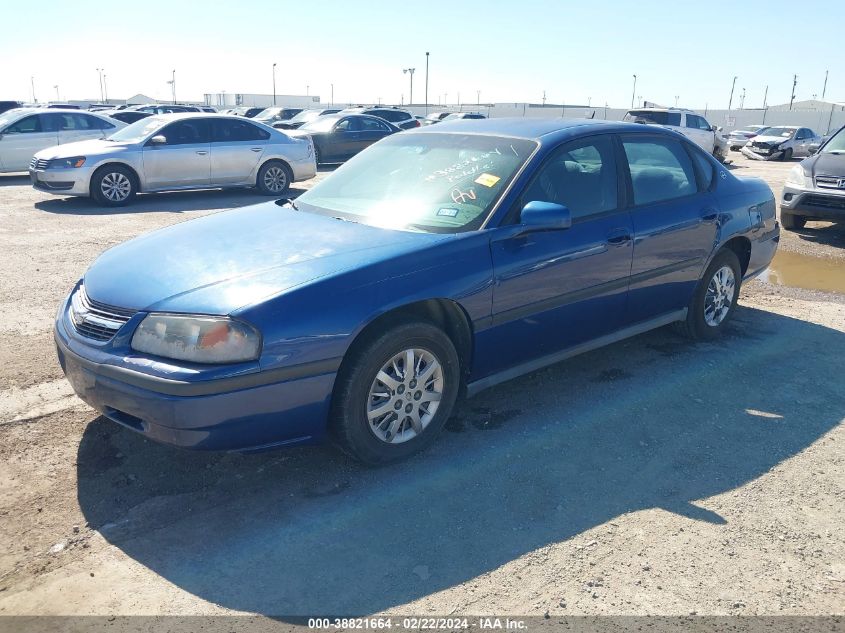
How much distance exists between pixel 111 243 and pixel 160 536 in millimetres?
6329

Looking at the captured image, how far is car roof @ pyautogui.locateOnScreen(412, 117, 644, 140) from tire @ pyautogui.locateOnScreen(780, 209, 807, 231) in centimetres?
626

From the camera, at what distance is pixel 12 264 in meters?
7.49

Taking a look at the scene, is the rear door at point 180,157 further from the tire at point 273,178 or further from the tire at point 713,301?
the tire at point 713,301

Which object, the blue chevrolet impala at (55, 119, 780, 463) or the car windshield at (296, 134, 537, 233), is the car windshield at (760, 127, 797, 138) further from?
the car windshield at (296, 134, 537, 233)

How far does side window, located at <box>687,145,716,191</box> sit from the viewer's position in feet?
17.4

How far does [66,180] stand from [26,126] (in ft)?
18.0

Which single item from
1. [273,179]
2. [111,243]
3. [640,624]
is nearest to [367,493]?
[640,624]

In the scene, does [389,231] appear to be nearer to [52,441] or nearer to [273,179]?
[52,441]

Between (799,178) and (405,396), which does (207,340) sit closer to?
(405,396)

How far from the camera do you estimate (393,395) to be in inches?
140

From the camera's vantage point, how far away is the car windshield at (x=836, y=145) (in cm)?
1014

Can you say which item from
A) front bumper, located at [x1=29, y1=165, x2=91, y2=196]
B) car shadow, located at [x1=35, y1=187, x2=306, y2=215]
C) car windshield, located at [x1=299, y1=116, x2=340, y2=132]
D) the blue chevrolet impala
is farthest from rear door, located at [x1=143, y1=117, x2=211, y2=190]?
the blue chevrolet impala

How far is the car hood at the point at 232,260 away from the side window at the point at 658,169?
172 centimetres

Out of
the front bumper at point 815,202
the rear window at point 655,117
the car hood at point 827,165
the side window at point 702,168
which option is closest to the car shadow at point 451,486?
the side window at point 702,168
